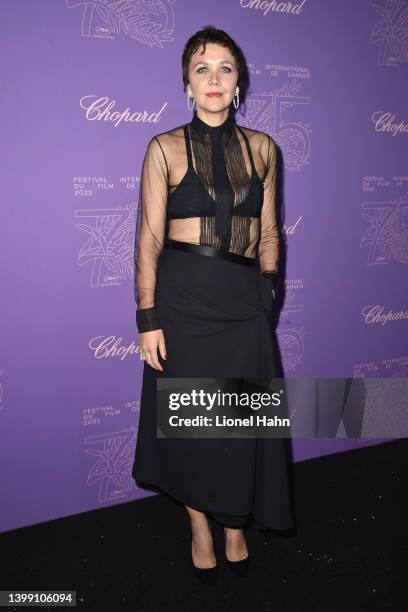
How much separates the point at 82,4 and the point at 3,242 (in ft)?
3.38

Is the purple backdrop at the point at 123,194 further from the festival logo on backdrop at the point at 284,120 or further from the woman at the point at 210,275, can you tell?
the woman at the point at 210,275

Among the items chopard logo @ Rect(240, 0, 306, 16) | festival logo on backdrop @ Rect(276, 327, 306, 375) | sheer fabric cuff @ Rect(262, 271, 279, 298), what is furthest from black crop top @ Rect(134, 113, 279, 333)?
festival logo on backdrop @ Rect(276, 327, 306, 375)

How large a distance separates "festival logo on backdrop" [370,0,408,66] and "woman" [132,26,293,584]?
1.14 meters

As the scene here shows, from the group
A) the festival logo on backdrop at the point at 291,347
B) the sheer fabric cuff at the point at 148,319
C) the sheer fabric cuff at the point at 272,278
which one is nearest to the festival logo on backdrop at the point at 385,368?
the festival logo on backdrop at the point at 291,347

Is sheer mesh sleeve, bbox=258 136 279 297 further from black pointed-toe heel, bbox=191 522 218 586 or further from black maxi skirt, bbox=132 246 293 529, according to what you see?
black pointed-toe heel, bbox=191 522 218 586

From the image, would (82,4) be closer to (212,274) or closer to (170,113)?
(170,113)

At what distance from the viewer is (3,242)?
219 centimetres

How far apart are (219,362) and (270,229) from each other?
0.60 m

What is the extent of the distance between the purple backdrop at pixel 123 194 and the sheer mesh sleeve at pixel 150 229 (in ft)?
1.47

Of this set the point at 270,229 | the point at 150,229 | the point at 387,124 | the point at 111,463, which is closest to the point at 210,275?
the point at 150,229

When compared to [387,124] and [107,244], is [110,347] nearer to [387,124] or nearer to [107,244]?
[107,244]

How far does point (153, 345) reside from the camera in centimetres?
198

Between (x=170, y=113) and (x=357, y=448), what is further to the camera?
(x=357, y=448)

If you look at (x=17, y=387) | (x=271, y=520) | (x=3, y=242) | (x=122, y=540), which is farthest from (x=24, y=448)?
(x=271, y=520)
